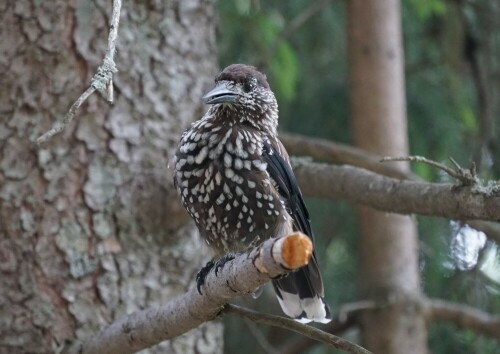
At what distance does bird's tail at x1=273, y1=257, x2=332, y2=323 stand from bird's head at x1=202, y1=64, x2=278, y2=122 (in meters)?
0.69

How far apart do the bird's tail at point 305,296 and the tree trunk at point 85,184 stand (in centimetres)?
52

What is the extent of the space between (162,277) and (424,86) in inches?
91.2

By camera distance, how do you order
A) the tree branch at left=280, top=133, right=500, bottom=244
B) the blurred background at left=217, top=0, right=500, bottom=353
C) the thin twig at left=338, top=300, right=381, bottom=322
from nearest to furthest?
the tree branch at left=280, top=133, right=500, bottom=244 → the thin twig at left=338, top=300, right=381, bottom=322 → the blurred background at left=217, top=0, right=500, bottom=353

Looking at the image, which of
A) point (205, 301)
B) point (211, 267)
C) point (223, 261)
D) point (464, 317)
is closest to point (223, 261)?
point (223, 261)

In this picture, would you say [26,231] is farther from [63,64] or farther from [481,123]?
[481,123]

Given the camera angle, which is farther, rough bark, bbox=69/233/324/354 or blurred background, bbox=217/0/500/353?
blurred background, bbox=217/0/500/353

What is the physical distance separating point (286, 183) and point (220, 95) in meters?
0.44

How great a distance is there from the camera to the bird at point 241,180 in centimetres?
370

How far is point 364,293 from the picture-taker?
499cm

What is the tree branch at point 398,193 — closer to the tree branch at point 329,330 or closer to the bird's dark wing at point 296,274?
the bird's dark wing at point 296,274

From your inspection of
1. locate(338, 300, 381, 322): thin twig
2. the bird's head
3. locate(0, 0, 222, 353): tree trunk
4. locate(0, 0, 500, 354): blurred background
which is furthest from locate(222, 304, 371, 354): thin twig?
locate(338, 300, 381, 322): thin twig

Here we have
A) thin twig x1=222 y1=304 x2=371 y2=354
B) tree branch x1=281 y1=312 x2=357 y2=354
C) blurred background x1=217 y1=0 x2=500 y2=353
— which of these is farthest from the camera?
blurred background x1=217 y1=0 x2=500 y2=353

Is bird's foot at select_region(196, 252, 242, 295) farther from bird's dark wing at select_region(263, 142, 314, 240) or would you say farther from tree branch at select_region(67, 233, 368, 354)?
bird's dark wing at select_region(263, 142, 314, 240)

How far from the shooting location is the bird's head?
381 cm
